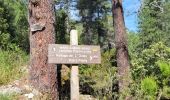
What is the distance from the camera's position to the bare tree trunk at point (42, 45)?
928 cm

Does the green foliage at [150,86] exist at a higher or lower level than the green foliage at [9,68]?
lower

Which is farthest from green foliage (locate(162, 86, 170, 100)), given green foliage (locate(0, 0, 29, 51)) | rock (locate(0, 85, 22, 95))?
green foliage (locate(0, 0, 29, 51))

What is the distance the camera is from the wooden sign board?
27.1 ft

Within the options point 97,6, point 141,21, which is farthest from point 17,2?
point 141,21

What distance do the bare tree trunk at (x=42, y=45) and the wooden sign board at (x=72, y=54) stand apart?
1.09m

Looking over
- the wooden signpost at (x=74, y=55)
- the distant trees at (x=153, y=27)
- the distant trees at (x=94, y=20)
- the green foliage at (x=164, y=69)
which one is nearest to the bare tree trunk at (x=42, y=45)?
the wooden signpost at (x=74, y=55)

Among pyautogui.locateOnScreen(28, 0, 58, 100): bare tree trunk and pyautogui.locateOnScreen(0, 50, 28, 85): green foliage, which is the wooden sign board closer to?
pyautogui.locateOnScreen(28, 0, 58, 100): bare tree trunk

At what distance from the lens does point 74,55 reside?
27.7ft

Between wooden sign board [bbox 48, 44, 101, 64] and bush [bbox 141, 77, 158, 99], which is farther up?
wooden sign board [bbox 48, 44, 101, 64]

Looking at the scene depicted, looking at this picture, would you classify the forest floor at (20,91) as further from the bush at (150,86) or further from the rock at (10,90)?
the bush at (150,86)

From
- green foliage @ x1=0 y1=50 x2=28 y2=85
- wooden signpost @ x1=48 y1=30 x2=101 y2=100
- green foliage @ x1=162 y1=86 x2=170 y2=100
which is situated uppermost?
wooden signpost @ x1=48 y1=30 x2=101 y2=100

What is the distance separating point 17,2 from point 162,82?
29.0 meters

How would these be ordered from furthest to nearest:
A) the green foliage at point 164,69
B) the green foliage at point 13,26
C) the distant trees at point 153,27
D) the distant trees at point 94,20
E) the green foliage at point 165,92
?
the distant trees at point 94,20 < the distant trees at point 153,27 < the green foliage at point 13,26 < the green foliage at point 164,69 < the green foliage at point 165,92

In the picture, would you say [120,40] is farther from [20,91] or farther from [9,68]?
[20,91]
